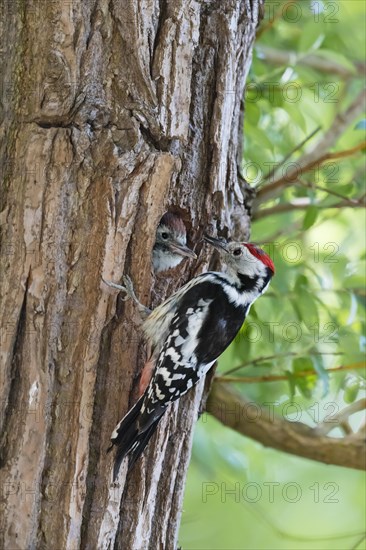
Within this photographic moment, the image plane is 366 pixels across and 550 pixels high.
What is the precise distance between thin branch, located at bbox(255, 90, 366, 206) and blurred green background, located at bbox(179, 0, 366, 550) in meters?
0.08

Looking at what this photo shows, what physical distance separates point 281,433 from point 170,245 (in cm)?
116

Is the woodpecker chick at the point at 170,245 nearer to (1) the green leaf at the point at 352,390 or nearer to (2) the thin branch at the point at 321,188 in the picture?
(2) the thin branch at the point at 321,188

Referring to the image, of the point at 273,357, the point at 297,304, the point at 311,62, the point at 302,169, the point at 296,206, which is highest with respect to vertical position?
the point at 311,62

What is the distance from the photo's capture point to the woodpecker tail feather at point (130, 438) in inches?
119

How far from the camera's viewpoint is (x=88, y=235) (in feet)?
10.3

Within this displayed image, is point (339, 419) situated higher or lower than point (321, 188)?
lower

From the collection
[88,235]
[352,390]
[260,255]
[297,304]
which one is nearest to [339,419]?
[352,390]

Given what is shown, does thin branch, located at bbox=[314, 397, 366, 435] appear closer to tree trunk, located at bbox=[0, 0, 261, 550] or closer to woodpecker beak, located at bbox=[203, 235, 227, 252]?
tree trunk, located at bbox=[0, 0, 261, 550]

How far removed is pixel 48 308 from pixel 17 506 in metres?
0.70

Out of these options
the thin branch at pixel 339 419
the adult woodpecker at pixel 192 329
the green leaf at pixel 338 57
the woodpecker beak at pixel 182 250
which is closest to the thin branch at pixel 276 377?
the thin branch at pixel 339 419

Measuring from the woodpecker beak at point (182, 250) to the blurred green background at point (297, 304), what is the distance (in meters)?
0.55

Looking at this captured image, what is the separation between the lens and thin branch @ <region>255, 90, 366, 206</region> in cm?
428

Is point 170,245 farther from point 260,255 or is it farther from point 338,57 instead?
point 338,57

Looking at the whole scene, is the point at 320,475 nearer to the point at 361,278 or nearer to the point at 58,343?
the point at 361,278
